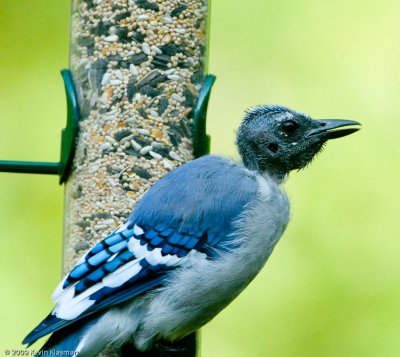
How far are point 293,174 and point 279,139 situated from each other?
8.70 feet

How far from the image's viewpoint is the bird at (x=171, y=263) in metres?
7.59

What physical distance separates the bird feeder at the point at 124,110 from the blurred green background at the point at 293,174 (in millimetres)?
2106

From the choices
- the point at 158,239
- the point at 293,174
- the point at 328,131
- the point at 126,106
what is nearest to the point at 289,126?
the point at 328,131

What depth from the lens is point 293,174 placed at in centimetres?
1091

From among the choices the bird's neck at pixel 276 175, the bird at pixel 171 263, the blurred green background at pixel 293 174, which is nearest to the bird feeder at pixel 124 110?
the bird at pixel 171 263

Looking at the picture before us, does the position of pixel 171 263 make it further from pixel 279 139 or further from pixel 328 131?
pixel 328 131

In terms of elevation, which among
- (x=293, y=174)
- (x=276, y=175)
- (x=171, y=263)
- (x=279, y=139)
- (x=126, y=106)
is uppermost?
(x=126, y=106)

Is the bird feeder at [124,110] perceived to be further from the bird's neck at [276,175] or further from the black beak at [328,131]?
the black beak at [328,131]

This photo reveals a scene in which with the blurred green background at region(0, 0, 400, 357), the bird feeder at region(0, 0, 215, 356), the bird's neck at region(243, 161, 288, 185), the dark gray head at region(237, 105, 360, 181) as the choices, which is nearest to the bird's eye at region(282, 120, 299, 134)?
the dark gray head at region(237, 105, 360, 181)

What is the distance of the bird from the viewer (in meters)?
7.59

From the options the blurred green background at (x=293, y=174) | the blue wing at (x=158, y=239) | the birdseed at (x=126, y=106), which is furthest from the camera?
the blurred green background at (x=293, y=174)

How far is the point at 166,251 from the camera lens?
25.4 feet

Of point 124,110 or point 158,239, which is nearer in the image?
point 158,239

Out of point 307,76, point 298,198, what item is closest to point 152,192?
point 298,198
